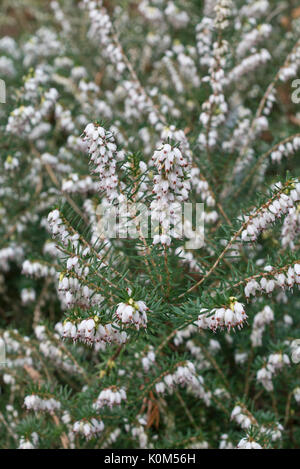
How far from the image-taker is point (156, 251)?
1.96 meters

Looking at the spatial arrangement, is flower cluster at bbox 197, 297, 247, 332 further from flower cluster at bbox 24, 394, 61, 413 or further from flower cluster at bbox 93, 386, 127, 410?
flower cluster at bbox 24, 394, 61, 413

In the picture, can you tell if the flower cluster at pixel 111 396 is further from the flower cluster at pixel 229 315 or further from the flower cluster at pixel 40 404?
the flower cluster at pixel 229 315

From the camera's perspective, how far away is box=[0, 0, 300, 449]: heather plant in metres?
→ 1.88

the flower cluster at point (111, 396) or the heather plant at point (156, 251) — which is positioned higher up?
the heather plant at point (156, 251)

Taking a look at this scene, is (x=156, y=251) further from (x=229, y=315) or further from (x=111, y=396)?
(x=111, y=396)

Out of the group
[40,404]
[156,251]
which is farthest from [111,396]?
[156,251]

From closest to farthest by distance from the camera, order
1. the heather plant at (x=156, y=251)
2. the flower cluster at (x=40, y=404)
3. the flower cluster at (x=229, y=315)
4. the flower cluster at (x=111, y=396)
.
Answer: the flower cluster at (x=229, y=315)
the heather plant at (x=156, y=251)
the flower cluster at (x=111, y=396)
the flower cluster at (x=40, y=404)

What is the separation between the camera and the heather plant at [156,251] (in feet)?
6.17

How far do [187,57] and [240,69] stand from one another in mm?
438

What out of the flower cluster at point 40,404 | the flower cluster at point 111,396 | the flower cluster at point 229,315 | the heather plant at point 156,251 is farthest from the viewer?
the flower cluster at point 40,404

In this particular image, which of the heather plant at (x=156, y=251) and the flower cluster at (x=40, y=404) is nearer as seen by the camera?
the heather plant at (x=156, y=251)

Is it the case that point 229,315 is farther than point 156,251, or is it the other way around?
point 156,251

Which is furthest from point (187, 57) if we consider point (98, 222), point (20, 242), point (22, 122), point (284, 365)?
point (284, 365)

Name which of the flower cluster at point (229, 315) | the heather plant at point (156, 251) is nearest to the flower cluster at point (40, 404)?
the heather plant at point (156, 251)
